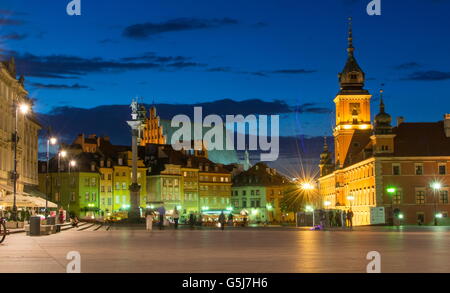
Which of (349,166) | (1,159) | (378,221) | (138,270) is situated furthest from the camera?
(349,166)

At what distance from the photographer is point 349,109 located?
136875 mm

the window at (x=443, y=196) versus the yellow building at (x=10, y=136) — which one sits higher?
the yellow building at (x=10, y=136)

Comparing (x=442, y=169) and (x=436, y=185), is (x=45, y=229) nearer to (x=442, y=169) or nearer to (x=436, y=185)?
(x=436, y=185)

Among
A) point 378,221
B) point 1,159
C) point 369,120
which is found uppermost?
point 369,120

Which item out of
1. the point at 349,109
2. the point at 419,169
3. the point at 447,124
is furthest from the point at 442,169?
the point at 349,109

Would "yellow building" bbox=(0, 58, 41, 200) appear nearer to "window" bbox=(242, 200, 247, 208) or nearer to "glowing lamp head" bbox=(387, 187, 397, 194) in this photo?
"glowing lamp head" bbox=(387, 187, 397, 194)

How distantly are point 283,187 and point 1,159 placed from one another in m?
110

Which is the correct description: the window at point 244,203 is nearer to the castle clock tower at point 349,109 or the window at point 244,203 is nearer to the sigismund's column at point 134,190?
the castle clock tower at point 349,109

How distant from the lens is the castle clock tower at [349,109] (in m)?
136

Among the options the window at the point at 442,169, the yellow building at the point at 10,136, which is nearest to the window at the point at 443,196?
the window at the point at 442,169

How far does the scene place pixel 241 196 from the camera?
575 feet
